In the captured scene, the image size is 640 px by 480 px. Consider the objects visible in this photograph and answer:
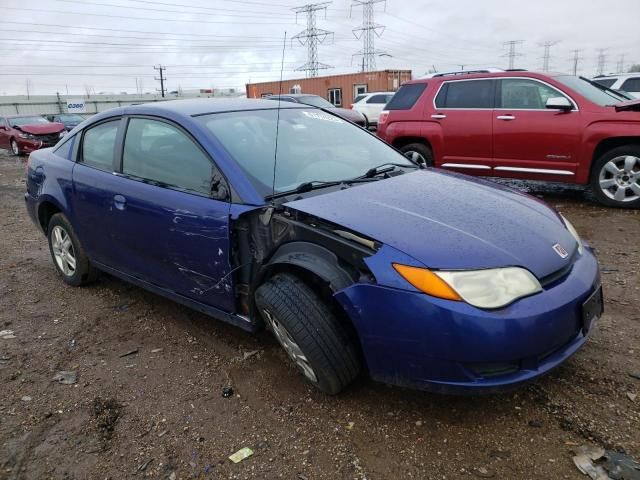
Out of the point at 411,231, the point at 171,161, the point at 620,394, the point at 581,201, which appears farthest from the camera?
the point at 581,201

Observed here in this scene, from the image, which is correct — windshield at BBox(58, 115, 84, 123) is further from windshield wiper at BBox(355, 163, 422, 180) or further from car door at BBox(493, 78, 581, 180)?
windshield wiper at BBox(355, 163, 422, 180)

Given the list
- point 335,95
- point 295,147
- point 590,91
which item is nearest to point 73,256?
point 295,147

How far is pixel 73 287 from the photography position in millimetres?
4512

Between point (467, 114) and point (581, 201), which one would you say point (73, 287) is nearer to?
point (467, 114)

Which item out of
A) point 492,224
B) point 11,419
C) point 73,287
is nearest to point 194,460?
point 11,419

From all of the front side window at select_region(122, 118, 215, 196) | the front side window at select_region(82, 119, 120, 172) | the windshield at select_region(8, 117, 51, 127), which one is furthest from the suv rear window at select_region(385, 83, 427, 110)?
the windshield at select_region(8, 117, 51, 127)

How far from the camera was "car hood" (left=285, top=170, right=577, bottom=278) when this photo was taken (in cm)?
226

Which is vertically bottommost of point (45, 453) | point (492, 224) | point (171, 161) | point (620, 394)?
point (45, 453)

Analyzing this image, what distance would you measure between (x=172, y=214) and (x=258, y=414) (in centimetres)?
129

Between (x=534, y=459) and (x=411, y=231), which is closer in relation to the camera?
(x=534, y=459)

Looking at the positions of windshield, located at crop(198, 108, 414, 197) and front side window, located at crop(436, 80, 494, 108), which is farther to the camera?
front side window, located at crop(436, 80, 494, 108)

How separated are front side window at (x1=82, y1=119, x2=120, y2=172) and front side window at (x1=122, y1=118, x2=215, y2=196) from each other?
0.65 feet

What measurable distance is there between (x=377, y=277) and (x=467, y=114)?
220 inches

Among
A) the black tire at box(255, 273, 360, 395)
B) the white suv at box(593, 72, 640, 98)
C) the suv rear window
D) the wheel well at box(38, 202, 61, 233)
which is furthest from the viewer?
the white suv at box(593, 72, 640, 98)
